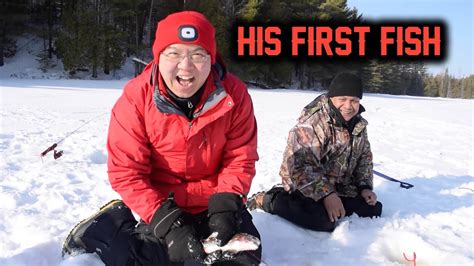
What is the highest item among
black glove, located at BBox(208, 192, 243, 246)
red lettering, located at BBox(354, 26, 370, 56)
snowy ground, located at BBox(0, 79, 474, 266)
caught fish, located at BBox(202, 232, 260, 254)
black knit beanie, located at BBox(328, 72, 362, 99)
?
red lettering, located at BBox(354, 26, 370, 56)

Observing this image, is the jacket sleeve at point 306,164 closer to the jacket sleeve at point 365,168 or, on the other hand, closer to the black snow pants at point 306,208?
the black snow pants at point 306,208

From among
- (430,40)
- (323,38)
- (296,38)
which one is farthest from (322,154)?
(296,38)

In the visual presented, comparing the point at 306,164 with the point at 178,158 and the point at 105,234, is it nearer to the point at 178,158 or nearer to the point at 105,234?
the point at 178,158

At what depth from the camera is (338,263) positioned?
8.21 feet

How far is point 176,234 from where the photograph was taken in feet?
6.40

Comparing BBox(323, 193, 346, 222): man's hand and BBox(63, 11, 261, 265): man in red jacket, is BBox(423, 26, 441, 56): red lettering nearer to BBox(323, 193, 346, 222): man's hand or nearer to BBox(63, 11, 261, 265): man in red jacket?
BBox(323, 193, 346, 222): man's hand

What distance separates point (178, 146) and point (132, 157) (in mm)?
242

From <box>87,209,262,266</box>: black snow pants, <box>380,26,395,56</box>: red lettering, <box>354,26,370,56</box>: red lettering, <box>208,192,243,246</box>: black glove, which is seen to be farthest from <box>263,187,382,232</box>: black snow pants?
<box>354,26,370,56</box>: red lettering

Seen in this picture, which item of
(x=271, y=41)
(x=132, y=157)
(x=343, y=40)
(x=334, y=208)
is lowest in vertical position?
(x=334, y=208)

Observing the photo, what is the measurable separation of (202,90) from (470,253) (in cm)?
201

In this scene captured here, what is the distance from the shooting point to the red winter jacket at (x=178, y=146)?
213 centimetres

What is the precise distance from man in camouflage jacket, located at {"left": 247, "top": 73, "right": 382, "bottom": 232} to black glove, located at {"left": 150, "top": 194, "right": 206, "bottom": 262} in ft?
3.89

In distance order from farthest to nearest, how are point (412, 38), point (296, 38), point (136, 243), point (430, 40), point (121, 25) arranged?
1. point (121, 25)
2. point (296, 38)
3. point (412, 38)
4. point (430, 40)
5. point (136, 243)

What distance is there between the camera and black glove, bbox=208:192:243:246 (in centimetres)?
199
